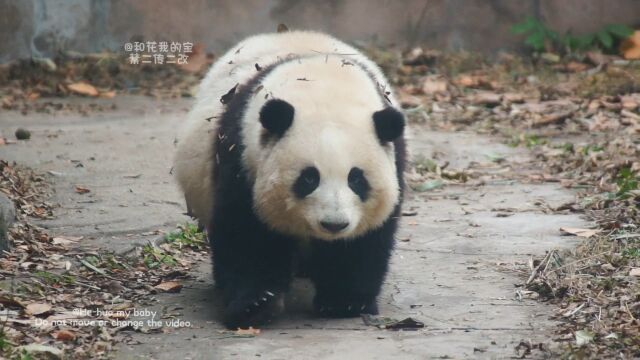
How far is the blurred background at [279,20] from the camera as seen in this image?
13.8m

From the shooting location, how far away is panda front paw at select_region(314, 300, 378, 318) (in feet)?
19.7

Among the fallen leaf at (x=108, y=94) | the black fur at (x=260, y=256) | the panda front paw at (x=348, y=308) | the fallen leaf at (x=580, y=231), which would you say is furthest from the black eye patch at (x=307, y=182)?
the fallen leaf at (x=108, y=94)

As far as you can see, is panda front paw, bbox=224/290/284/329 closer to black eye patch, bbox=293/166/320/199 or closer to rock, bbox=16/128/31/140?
black eye patch, bbox=293/166/320/199

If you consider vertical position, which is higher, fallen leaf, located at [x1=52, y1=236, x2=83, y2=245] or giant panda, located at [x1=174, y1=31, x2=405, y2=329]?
giant panda, located at [x1=174, y1=31, x2=405, y2=329]

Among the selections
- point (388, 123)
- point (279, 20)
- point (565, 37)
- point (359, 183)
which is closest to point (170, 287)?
point (359, 183)

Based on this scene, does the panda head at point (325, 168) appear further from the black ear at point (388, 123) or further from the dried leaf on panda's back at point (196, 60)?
the dried leaf on panda's back at point (196, 60)

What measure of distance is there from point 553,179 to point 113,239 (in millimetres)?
3865

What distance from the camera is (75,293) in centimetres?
605

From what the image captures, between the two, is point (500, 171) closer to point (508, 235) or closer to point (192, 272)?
point (508, 235)

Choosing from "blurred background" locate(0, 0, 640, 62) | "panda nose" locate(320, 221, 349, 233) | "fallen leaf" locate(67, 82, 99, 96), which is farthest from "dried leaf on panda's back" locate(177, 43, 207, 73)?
"panda nose" locate(320, 221, 349, 233)

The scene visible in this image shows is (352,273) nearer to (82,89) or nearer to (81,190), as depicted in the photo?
(81,190)

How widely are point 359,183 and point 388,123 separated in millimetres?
359

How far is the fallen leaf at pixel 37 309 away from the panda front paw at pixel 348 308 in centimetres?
147

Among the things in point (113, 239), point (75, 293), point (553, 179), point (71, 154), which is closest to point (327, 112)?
point (75, 293)
